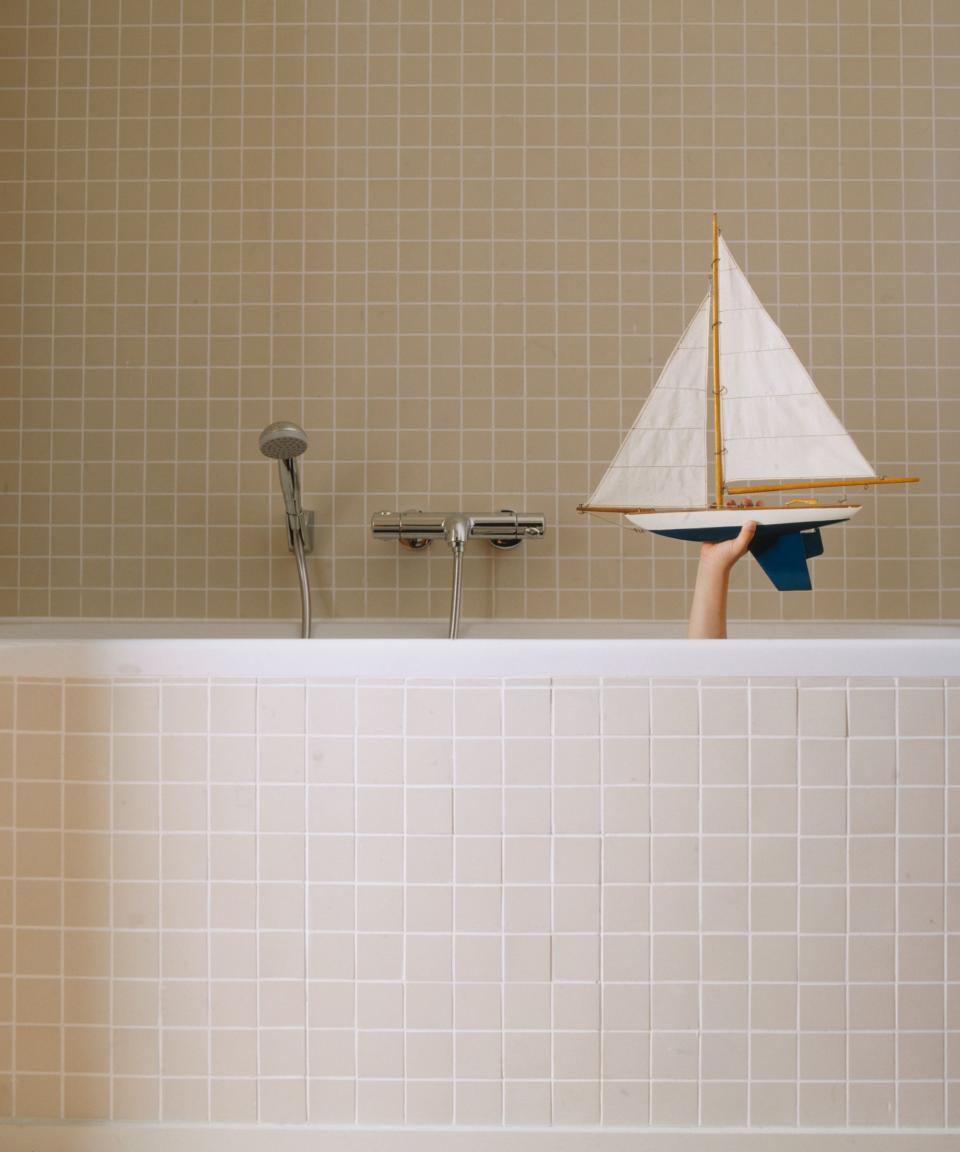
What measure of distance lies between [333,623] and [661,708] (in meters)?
0.97

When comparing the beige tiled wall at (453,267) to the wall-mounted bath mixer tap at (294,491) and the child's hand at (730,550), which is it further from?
the child's hand at (730,550)

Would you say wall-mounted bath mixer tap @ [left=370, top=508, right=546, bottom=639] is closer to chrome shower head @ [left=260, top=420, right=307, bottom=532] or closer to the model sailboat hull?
chrome shower head @ [left=260, top=420, right=307, bottom=532]

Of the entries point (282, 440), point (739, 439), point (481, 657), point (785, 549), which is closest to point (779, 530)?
point (785, 549)

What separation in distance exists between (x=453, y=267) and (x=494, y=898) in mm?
1266

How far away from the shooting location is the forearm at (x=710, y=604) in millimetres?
1148

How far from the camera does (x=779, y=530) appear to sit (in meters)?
1.23

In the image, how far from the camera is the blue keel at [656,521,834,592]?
4.03 ft

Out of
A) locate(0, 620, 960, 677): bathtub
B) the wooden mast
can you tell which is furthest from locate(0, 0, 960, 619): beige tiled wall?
locate(0, 620, 960, 677): bathtub

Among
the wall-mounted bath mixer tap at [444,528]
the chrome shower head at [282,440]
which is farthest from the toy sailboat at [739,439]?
the chrome shower head at [282,440]

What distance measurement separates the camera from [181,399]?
1803 mm

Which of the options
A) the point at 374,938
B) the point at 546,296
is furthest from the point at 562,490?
the point at 374,938

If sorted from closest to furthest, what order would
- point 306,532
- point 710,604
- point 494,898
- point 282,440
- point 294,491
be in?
point 494,898, point 710,604, point 282,440, point 294,491, point 306,532

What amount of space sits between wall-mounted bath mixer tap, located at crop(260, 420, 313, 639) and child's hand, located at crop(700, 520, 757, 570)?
2.27 ft

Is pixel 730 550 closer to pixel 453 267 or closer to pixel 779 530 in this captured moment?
pixel 779 530
